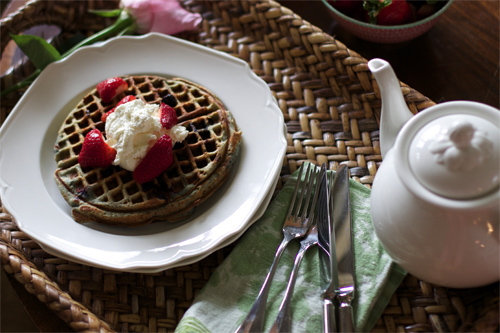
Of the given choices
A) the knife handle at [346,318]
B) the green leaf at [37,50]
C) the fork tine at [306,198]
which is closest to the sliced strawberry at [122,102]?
the green leaf at [37,50]

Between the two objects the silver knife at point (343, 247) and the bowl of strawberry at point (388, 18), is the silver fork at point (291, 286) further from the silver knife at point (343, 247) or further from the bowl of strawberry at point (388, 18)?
the bowl of strawberry at point (388, 18)

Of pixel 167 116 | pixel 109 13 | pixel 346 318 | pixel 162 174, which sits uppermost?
pixel 109 13

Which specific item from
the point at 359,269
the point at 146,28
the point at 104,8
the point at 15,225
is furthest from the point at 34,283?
the point at 104,8

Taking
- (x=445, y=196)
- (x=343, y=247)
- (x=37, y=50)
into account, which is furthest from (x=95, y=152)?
(x=445, y=196)

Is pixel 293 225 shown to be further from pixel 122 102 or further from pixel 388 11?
pixel 388 11

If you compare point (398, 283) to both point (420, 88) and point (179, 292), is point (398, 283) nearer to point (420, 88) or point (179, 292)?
point (179, 292)

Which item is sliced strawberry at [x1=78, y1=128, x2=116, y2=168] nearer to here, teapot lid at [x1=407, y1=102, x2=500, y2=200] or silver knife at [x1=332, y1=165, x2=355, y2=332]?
silver knife at [x1=332, y1=165, x2=355, y2=332]
